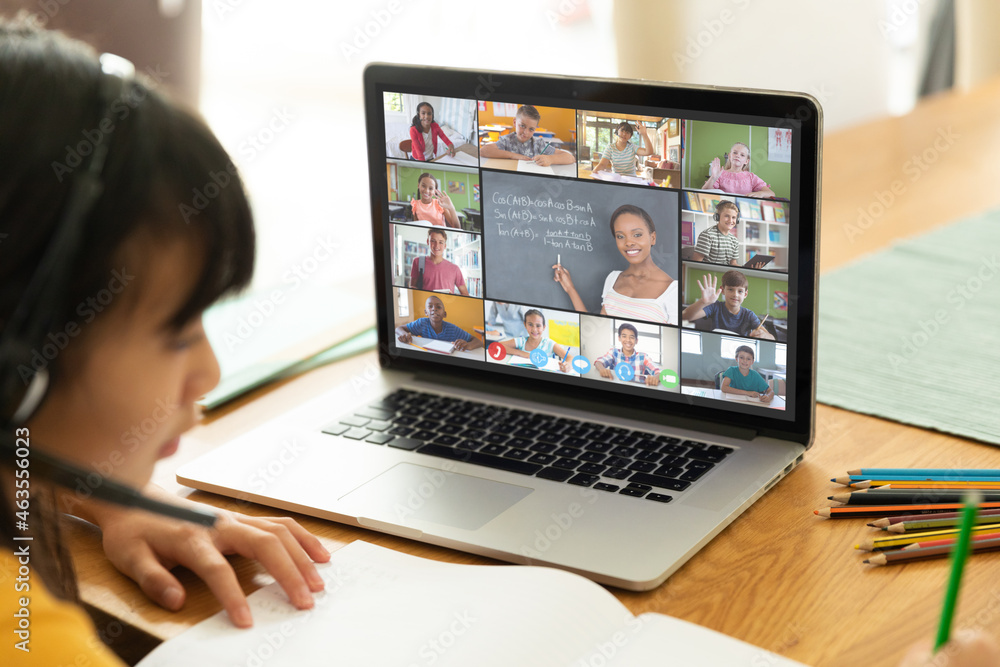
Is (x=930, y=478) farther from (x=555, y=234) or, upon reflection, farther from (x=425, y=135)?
(x=425, y=135)

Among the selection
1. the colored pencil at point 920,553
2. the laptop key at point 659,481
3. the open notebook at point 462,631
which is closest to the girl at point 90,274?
the open notebook at point 462,631

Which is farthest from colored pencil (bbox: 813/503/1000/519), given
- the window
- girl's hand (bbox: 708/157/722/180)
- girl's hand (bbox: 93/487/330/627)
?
girl's hand (bbox: 93/487/330/627)

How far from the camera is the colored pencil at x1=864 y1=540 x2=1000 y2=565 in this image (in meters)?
0.68

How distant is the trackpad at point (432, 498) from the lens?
0.76 m

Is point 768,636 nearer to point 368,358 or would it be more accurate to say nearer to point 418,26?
point 368,358

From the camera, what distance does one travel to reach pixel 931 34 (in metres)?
3.20

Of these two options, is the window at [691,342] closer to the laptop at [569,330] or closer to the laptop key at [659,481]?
the laptop at [569,330]

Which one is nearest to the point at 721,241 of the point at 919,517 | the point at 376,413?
the point at 919,517

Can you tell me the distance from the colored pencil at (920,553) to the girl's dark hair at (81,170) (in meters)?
0.48

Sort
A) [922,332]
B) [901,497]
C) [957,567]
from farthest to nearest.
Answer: [922,332], [901,497], [957,567]

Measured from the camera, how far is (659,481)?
780 millimetres

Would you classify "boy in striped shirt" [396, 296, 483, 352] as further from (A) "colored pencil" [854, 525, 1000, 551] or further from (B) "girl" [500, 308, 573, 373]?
(A) "colored pencil" [854, 525, 1000, 551]

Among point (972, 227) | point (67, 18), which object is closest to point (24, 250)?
point (67, 18)

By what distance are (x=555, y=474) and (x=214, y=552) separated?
268 mm
